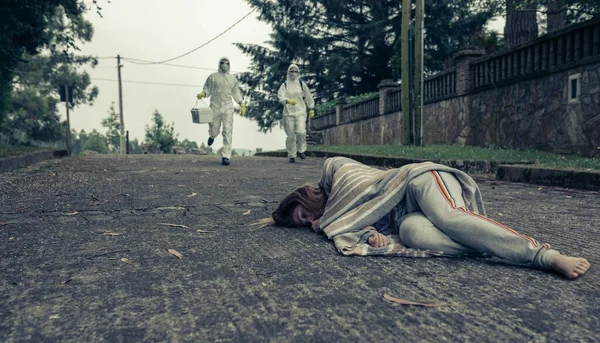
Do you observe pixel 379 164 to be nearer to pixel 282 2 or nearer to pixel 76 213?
pixel 76 213

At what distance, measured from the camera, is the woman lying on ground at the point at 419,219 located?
209 cm

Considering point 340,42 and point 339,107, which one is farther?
point 340,42

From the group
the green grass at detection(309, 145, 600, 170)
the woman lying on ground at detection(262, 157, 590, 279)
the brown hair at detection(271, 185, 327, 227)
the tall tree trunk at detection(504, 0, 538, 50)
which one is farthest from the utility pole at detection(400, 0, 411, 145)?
the woman lying on ground at detection(262, 157, 590, 279)

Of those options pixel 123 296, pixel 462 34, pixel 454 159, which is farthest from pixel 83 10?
pixel 462 34

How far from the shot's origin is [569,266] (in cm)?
196

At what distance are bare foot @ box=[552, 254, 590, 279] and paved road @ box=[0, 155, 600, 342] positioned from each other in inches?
1.4

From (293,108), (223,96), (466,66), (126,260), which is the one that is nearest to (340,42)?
(466,66)

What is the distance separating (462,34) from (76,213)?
74.9 ft

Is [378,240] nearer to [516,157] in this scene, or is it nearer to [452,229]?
[452,229]

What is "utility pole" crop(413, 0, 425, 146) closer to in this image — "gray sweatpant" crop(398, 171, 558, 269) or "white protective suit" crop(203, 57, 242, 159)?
"white protective suit" crop(203, 57, 242, 159)

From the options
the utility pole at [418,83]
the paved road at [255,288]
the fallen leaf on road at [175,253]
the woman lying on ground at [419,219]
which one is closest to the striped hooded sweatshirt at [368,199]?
the woman lying on ground at [419,219]

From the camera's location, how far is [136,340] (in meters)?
1.42

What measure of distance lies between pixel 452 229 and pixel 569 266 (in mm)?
482

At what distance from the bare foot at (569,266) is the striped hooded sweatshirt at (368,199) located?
583 millimetres
